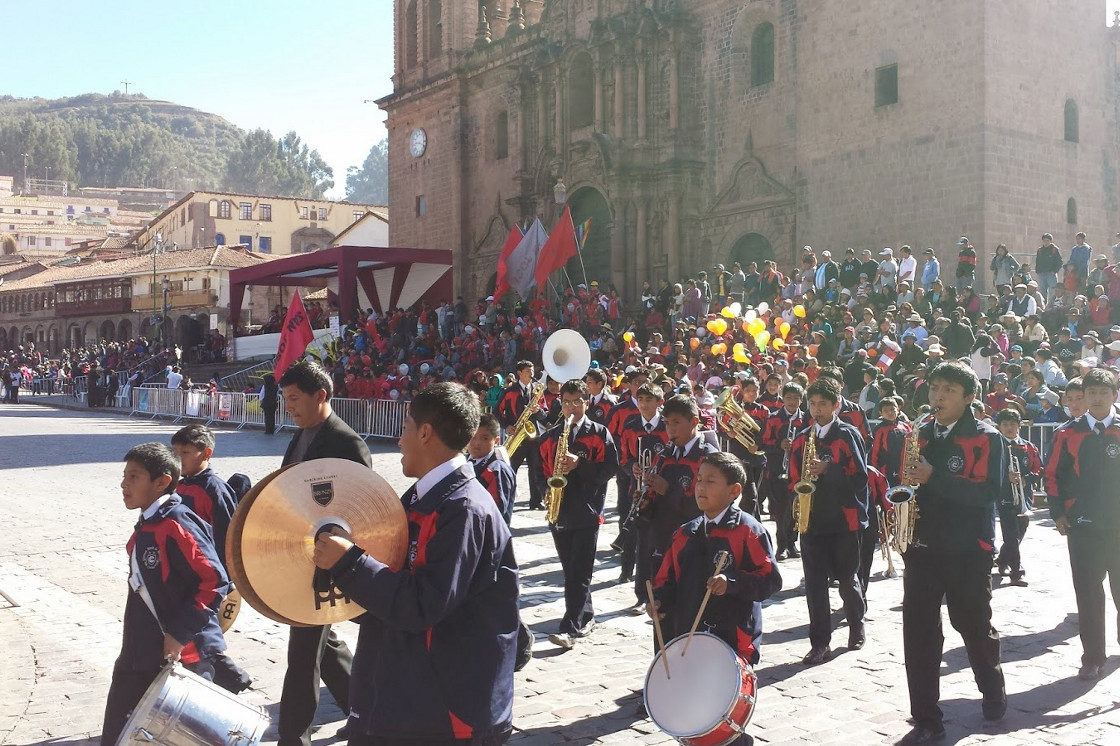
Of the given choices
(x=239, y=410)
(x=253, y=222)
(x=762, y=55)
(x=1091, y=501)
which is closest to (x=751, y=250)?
(x=762, y=55)

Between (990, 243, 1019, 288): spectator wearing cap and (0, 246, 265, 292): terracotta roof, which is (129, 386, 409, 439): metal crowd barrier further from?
(0, 246, 265, 292): terracotta roof

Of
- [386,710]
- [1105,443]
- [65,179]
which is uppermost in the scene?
[65,179]

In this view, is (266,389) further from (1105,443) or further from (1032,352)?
(1105,443)

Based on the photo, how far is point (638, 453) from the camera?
9.14m

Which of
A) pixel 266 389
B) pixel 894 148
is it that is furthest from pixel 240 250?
pixel 894 148

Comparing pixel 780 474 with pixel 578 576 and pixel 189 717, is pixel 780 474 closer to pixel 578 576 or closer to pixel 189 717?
pixel 578 576

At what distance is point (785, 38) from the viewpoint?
1099 inches

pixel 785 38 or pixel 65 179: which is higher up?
pixel 65 179

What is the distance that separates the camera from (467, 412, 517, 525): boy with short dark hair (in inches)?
268

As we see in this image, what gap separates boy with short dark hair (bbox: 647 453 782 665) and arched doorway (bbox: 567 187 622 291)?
92.4ft

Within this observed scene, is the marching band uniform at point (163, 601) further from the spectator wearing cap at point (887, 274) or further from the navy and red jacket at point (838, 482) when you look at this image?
the spectator wearing cap at point (887, 274)

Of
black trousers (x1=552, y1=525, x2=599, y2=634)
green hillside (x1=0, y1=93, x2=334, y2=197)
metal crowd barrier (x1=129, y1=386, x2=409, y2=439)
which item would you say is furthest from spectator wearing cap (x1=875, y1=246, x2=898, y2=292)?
green hillside (x1=0, y1=93, x2=334, y2=197)

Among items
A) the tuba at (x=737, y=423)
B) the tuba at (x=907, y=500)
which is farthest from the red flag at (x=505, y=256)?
the tuba at (x=907, y=500)

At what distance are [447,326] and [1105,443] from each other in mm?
25948
